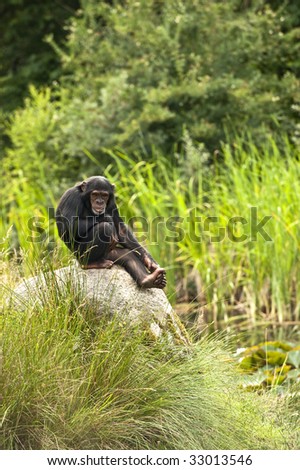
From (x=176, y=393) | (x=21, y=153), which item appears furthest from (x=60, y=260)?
(x=21, y=153)

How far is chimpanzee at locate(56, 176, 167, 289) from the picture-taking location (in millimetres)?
5105

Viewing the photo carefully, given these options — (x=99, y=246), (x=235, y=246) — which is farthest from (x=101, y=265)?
(x=235, y=246)

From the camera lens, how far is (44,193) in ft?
38.6

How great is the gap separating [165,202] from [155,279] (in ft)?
17.6

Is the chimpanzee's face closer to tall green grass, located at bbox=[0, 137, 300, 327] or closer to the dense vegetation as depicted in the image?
the dense vegetation

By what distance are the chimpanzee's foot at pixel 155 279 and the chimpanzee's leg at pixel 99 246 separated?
244 mm

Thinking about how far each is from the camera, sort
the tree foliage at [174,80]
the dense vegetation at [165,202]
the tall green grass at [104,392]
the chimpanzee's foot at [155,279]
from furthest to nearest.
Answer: the tree foliage at [174,80], the chimpanzee's foot at [155,279], the dense vegetation at [165,202], the tall green grass at [104,392]

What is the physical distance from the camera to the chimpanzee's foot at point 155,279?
515 cm

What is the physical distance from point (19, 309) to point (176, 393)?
1.06m

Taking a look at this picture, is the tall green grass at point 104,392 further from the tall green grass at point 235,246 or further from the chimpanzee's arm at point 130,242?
the tall green grass at point 235,246

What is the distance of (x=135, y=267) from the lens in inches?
207

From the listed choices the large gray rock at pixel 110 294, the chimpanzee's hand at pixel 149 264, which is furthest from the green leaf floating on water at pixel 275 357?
the chimpanzee's hand at pixel 149 264

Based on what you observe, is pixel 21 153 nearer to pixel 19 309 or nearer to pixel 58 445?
pixel 19 309

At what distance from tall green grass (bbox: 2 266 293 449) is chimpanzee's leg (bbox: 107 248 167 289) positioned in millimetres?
348
